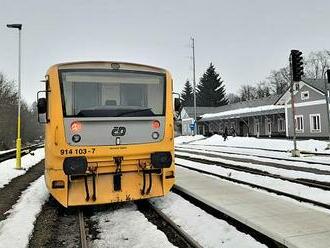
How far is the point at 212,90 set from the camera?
102m

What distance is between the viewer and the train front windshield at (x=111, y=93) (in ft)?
25.6

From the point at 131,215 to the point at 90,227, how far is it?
3.06 ft

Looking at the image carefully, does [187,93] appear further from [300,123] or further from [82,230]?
[82,230]

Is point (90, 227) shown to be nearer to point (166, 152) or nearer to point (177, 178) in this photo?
point (166, 152)

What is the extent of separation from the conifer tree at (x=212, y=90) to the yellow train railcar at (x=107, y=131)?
93908 mm

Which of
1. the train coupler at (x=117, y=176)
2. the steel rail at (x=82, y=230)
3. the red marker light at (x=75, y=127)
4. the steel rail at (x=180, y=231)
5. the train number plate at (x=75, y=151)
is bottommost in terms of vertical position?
the steel rail at (x=82, y=230)

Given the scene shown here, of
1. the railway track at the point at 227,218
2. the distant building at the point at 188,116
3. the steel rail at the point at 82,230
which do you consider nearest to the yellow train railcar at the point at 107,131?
the steel rail at the point at 82,230

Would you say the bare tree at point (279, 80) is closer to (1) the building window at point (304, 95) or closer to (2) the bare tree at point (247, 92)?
(2) the bare tree at point (247, 92)

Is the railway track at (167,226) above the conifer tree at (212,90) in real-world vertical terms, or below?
below

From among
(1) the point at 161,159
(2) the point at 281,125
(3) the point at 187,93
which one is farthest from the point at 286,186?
(3) the point at 187,93

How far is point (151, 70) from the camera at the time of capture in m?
8.54

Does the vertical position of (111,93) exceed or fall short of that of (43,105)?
it exceeds it

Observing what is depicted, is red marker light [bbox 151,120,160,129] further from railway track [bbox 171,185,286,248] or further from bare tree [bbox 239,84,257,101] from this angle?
bare tree [bbox 239,84,257,101]

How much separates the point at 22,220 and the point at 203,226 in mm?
3328
